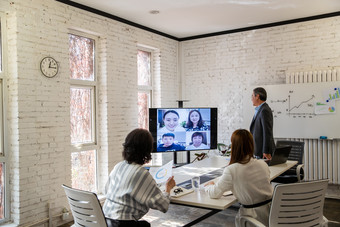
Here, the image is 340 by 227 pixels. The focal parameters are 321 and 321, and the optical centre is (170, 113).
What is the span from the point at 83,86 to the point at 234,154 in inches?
121

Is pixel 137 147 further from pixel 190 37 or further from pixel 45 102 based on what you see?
pixel 190 37

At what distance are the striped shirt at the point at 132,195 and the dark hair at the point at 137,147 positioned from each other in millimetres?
51

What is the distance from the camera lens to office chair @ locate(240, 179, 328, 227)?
2.31 m

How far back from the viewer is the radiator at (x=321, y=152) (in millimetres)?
5312

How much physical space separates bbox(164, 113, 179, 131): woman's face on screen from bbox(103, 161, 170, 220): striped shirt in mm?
2774

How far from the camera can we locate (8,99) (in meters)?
3.89

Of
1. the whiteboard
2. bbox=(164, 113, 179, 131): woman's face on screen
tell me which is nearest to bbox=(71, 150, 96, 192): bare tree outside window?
bbox=(164, 113, 179, 131): woman's face on screen

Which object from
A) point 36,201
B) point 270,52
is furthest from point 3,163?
point 270,52

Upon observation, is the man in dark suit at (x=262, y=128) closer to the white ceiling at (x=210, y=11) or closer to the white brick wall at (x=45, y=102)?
the white ceiling at (x=210, y=11)

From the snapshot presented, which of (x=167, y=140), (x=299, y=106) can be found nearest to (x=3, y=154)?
(x=167, y=140)

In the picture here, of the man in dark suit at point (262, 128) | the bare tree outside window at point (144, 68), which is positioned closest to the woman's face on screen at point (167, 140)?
the man in dark suit at point (262, 128)

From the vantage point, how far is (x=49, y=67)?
421cm

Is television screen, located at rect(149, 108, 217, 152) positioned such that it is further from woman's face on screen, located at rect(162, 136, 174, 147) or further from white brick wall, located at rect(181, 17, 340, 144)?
white brick wall, located at rect(181, 17, 340, 144)

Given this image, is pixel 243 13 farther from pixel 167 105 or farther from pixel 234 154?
pixel 234 154
